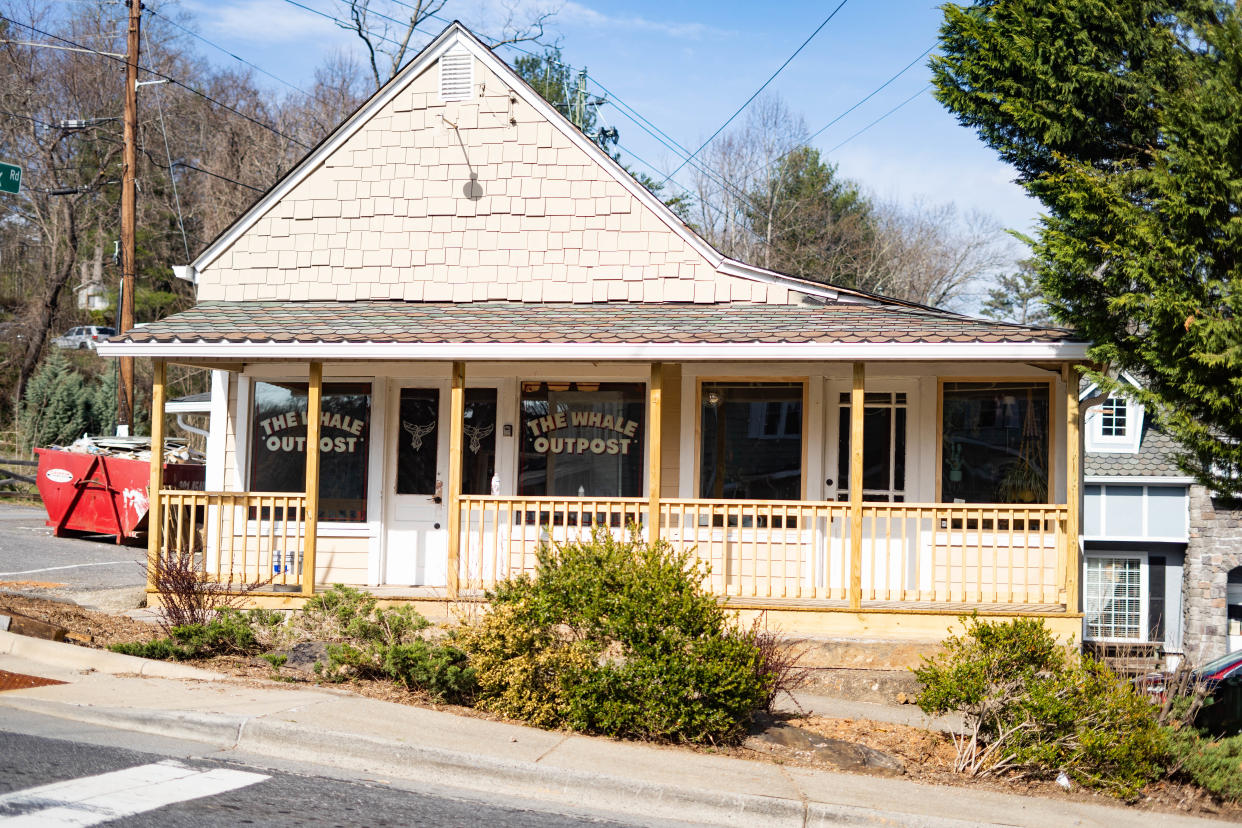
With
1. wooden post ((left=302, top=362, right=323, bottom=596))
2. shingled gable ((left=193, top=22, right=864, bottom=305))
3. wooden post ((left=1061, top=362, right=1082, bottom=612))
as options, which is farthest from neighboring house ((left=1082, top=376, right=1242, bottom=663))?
wooden post ((left=302, top=362, right=323, bottom=596))

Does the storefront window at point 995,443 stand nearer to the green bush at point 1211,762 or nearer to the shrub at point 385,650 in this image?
the green bush at point 1211,762

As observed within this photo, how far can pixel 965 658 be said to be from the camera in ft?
25.1

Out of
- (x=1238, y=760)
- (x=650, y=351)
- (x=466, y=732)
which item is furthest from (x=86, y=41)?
(x=1238, y=760)

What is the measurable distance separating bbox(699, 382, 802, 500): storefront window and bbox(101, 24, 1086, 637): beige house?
0.03 m

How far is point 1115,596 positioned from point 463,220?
21.0 metres

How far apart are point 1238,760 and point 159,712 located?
7217 millimetres

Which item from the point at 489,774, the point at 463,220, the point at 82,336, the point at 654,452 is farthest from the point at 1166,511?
the point at 82,336

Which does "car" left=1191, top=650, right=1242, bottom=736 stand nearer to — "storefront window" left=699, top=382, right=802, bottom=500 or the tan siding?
"storefront window" left=699, top=382, right=802, bottom=500

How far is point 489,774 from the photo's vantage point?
653 cm

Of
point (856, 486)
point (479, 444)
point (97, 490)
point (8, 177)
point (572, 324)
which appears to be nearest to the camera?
point (8, 177)

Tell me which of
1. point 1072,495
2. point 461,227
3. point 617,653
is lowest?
point 617,653

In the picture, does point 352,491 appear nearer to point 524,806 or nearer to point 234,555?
point 234,555

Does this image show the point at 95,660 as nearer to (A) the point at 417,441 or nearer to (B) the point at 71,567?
(A) the point at 417,441

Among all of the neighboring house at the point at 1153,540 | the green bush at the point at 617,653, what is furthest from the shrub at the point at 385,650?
the neighboring house at the point at 1153,540
